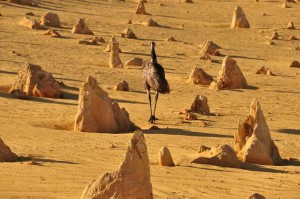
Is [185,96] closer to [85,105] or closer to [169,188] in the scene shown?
[85,105]

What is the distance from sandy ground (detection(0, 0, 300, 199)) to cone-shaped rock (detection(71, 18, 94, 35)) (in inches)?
13.2

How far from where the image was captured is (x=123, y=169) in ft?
30.0

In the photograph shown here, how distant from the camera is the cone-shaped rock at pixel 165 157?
12.6 metres

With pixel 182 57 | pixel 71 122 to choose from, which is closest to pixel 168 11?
pixel 182 57

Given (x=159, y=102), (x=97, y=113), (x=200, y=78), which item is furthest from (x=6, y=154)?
(x=200, y=78)

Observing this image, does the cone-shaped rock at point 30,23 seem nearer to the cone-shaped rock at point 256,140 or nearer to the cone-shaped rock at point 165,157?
the cone-shaped rock at point 256,140

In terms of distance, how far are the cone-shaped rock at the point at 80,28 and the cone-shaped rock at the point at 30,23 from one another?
102 centimetres

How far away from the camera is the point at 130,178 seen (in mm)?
9164

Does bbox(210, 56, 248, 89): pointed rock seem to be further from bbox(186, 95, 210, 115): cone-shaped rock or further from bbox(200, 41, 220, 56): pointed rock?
bbox(200, 41, 220, 56): pointed rock

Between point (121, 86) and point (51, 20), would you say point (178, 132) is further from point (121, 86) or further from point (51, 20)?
point (51, 20)

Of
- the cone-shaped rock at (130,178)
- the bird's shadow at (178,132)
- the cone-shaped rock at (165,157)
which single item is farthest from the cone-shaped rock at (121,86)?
the cone-shaped rock at (130,178)

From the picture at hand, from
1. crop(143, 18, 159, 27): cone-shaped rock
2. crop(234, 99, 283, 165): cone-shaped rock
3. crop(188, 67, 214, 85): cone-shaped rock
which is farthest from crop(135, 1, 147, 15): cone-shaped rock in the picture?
crop(234, 99, 283, 165): cone-shaped rock

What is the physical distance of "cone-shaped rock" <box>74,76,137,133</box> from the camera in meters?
14.9

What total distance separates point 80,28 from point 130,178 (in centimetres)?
2053
